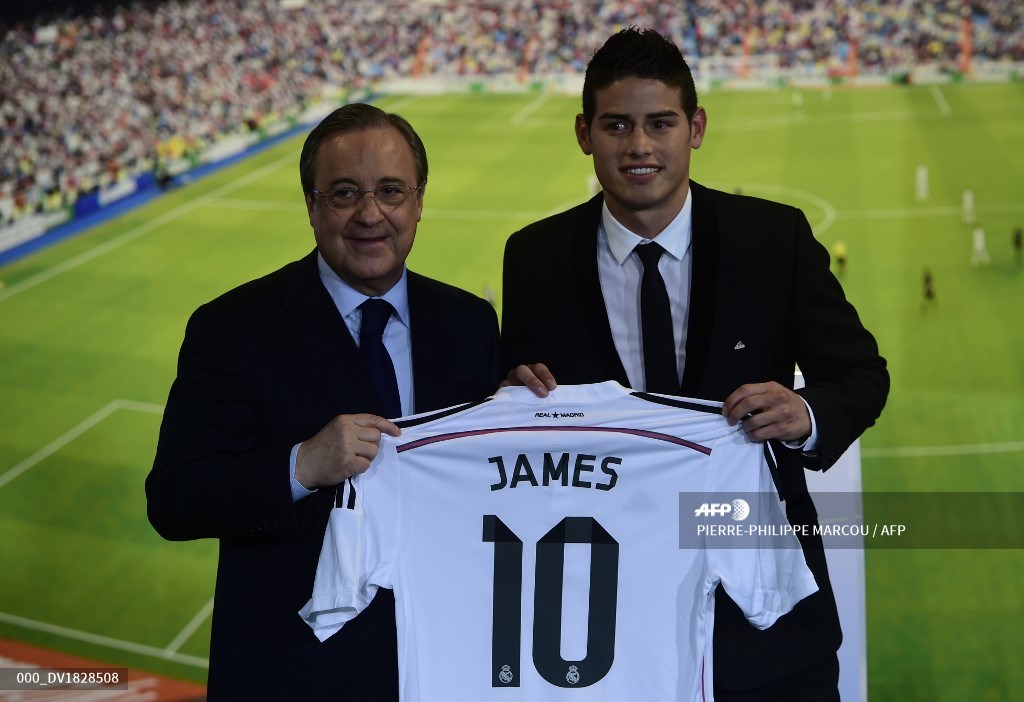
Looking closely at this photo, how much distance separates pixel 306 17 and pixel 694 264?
96.6ft

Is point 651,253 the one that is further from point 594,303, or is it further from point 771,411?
point 771,411

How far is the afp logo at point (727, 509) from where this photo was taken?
3275 millimetres

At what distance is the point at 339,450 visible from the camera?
10.2 ft

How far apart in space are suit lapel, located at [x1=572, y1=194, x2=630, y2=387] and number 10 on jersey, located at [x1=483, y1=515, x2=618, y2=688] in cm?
54

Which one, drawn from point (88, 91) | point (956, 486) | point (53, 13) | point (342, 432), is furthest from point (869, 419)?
point (88, 91)

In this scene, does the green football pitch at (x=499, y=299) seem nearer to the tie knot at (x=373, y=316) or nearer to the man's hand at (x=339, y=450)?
the tie knot at (x=373, y=316)

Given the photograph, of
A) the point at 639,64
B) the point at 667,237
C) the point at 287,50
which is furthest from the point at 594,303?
the point at 287,50

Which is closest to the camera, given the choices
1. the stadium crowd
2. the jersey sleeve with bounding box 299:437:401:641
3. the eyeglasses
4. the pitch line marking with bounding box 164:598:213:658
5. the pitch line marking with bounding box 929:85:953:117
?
the jersey sleeve with bounding box 299:437:401:641

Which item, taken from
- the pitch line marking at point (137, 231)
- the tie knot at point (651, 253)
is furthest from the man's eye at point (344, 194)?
the pitch line marking at point (137, 231)

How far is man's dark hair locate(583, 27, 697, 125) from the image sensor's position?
347 centimetres

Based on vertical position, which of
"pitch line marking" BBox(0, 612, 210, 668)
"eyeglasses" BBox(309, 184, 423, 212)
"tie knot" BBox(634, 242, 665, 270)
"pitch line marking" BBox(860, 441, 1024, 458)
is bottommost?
"pitch line marking" BBox(0, 612, 210, 668)

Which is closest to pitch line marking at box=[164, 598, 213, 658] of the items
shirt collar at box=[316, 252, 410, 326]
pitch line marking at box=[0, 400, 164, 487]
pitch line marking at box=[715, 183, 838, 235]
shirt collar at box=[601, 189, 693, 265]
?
pitch line marking at box=[0, 400, 164, 487]

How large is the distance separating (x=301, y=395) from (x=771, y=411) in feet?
4.60

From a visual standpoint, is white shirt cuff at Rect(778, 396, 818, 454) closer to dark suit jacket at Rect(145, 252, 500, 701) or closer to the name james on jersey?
the name james on jersey
